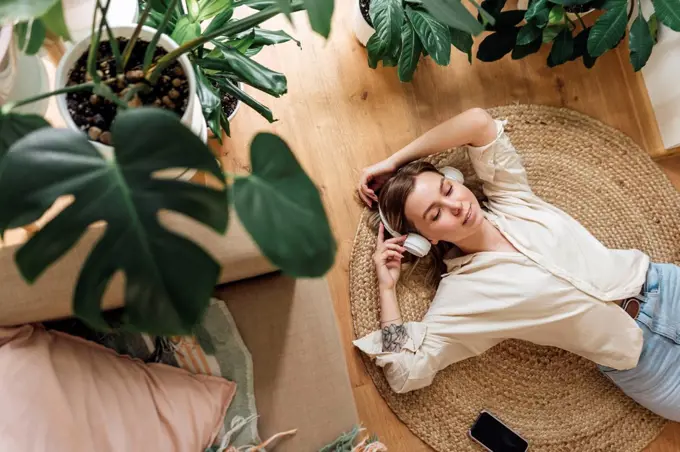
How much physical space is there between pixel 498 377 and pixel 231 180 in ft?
3.76

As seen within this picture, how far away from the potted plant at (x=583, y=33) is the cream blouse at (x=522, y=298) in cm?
22

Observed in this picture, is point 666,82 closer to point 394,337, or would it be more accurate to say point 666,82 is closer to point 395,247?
point 395,247

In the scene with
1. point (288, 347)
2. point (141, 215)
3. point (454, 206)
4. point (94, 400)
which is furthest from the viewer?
point (454, 206)

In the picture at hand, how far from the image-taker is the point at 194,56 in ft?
3.43

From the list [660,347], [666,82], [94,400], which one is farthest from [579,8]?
[94,400]

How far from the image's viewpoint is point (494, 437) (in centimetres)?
149

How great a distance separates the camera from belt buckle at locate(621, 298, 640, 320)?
1.44 meters

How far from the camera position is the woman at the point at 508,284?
1374 mm

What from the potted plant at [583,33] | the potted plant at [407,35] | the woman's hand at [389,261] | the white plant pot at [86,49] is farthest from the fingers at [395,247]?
the white plant pot at [86,49]

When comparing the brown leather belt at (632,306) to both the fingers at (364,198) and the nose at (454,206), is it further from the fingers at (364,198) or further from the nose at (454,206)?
the fingers at (364,198)

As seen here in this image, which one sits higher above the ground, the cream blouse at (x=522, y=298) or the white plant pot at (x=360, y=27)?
the white plant pot at (x=360, y=27)

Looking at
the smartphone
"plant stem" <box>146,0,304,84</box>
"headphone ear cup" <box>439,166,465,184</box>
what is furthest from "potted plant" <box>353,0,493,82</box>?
the smartphone

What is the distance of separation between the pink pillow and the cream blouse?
0.50 metres

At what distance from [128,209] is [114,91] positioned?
362 millimetres
